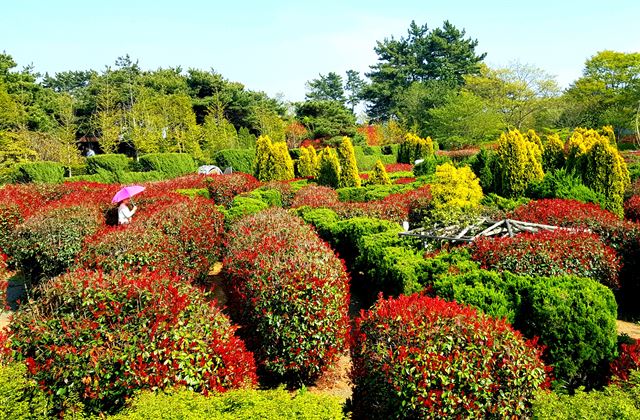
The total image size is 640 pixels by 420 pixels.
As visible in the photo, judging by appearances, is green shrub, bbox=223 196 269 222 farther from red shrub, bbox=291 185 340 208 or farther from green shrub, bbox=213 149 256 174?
green shrub, bbox=213 149 256 174

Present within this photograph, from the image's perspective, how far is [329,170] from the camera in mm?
16359

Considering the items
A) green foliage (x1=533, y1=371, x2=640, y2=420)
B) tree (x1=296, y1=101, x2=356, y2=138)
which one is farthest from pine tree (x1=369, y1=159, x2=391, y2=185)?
tree (x1=296, y1=101, x2=356, y2=138)

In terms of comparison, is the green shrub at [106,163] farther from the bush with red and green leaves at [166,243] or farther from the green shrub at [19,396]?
the green shrub at [19,396]

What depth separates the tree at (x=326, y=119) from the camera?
3833cm

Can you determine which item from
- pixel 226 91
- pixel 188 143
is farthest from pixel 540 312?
pixel 226 91

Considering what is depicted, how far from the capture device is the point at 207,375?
3.44 meters

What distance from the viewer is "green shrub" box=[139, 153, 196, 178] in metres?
24.8

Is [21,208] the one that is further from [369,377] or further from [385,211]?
[369,377]

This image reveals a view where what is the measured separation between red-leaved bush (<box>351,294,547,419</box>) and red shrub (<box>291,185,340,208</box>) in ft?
23.8

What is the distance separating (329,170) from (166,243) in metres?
10.4

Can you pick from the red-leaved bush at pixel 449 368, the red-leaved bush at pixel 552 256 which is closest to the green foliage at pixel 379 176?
the red-leaved bush at pixel 552 256

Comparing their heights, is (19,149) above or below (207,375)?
above

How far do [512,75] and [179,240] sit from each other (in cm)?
4128

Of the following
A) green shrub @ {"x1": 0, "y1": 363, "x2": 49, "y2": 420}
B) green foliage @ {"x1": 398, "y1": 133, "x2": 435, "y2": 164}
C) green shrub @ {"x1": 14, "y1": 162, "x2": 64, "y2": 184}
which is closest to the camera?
green shrub @ {"x1": 0, "y1": 363, "x2": 49, "y2": 420}
